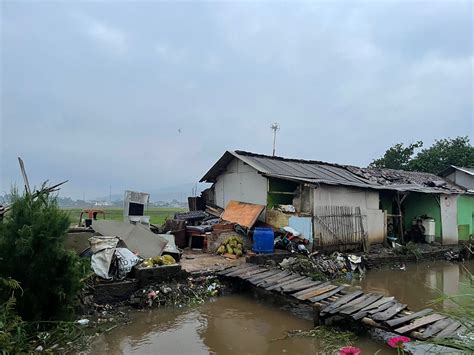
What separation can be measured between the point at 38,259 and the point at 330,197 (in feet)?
31.4

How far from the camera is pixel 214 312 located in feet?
22.9

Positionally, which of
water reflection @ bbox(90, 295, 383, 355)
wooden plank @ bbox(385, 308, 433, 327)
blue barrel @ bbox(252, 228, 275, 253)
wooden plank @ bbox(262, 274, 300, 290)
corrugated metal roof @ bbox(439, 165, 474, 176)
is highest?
corrugated metal roof @ bbox(439, 165, 474, 176)

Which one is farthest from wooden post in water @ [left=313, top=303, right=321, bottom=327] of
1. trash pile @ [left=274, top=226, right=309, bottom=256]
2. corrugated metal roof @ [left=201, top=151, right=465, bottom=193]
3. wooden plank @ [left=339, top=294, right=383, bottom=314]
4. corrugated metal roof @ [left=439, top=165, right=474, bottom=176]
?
corrugated metal roof @ [left=439, top=165, right=474, bottom=176]

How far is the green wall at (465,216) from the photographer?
16.1 m

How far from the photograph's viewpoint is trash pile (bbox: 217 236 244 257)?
10.8 m

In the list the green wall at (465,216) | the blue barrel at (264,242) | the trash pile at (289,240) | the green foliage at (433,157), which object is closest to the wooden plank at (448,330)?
the blue barrel at (264,242)

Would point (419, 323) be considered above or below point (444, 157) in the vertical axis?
below

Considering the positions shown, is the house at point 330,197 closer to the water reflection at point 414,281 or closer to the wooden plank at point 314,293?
the water reflection at point 414,281

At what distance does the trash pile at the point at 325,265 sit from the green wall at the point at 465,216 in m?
7.77

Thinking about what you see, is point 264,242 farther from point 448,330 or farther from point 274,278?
point 448,330

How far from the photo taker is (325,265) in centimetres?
1045

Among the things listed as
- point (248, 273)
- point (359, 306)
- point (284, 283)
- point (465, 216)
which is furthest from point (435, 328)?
point (465, 216)

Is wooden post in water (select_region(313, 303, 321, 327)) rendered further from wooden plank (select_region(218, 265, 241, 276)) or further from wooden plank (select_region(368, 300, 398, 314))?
wooden plank (select_region(218, 265, 241, 276))

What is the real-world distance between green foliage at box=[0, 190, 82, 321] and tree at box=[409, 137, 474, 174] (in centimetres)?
2630
